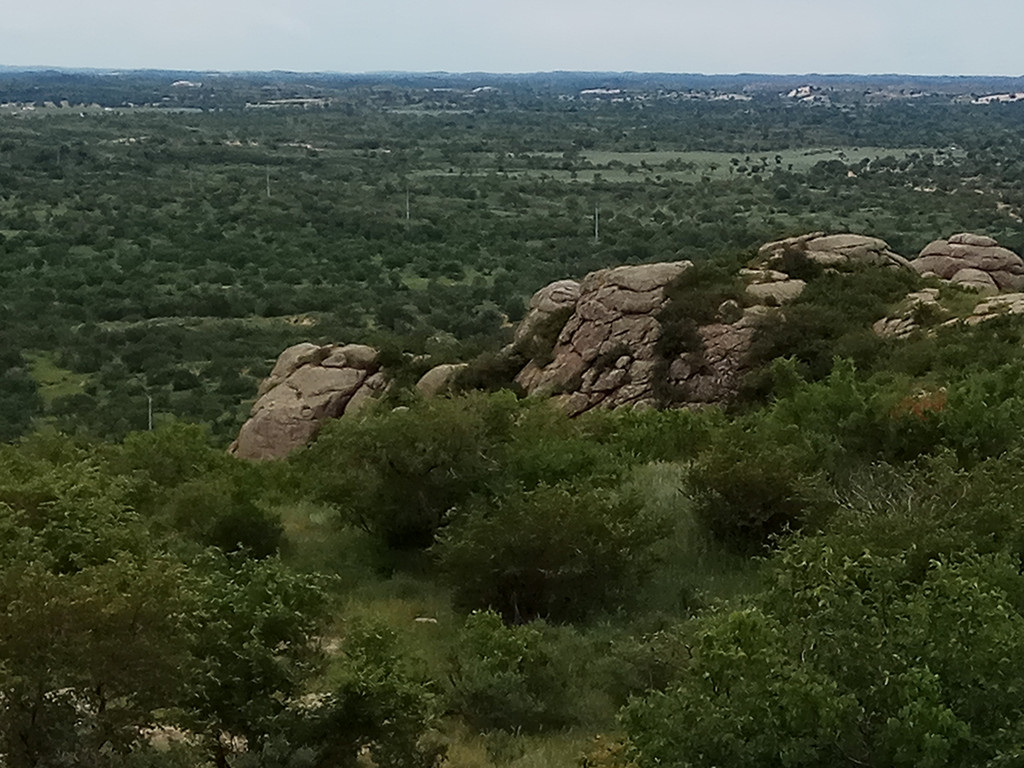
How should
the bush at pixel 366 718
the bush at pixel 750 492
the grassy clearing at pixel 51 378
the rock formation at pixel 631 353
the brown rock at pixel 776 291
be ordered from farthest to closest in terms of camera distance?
the grassy clearing at pixel 51 378 < the brown rock at pixel 776 291 < the rock formation at pixel 631 353 < the bush at pixel 750 492 < the bush at pixel 366 718

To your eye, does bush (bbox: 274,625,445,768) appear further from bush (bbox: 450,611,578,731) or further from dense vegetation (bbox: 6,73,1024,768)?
bush (bbox: 450,611,578,731)

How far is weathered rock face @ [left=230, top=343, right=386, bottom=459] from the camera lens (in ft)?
77.2

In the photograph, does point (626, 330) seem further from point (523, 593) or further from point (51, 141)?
point (51, 141)

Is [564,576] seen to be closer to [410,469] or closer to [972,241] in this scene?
[410,469]

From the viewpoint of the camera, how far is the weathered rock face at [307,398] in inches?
926

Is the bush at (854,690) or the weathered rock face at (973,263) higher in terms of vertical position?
the bush at (854,690)

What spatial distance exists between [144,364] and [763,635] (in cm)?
3718

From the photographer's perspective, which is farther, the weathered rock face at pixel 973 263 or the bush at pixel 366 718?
the weathered rock face at pixel 973 263

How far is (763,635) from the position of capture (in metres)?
6.20

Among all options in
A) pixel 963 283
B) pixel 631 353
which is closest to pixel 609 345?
pixel 631 353

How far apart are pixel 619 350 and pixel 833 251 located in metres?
5.80

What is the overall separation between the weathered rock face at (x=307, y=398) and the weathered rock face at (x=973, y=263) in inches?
485

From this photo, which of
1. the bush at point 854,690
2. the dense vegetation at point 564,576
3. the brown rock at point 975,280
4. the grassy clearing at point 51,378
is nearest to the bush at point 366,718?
the dense vegetation at point 564,576

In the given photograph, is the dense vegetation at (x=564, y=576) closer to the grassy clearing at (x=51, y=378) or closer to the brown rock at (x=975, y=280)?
the brown rock at (x=975, y=280)
